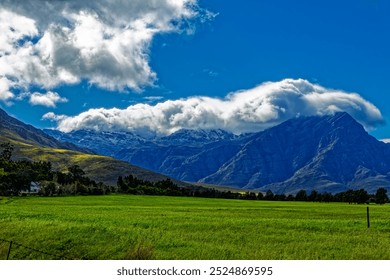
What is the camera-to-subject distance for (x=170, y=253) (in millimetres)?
40156

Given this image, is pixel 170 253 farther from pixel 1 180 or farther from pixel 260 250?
pixel 1 180

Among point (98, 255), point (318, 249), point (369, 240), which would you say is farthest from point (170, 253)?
point (369, 240)

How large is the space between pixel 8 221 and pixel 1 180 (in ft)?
470

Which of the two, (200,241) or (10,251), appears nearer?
(10,251)

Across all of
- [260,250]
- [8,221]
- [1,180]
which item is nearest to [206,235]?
[260,250]

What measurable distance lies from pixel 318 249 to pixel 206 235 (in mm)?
12211

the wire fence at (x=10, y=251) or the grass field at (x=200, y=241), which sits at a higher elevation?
the grass field at (x=200, y=241)

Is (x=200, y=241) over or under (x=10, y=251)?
over

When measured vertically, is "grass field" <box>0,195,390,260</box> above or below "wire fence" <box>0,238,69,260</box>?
above
